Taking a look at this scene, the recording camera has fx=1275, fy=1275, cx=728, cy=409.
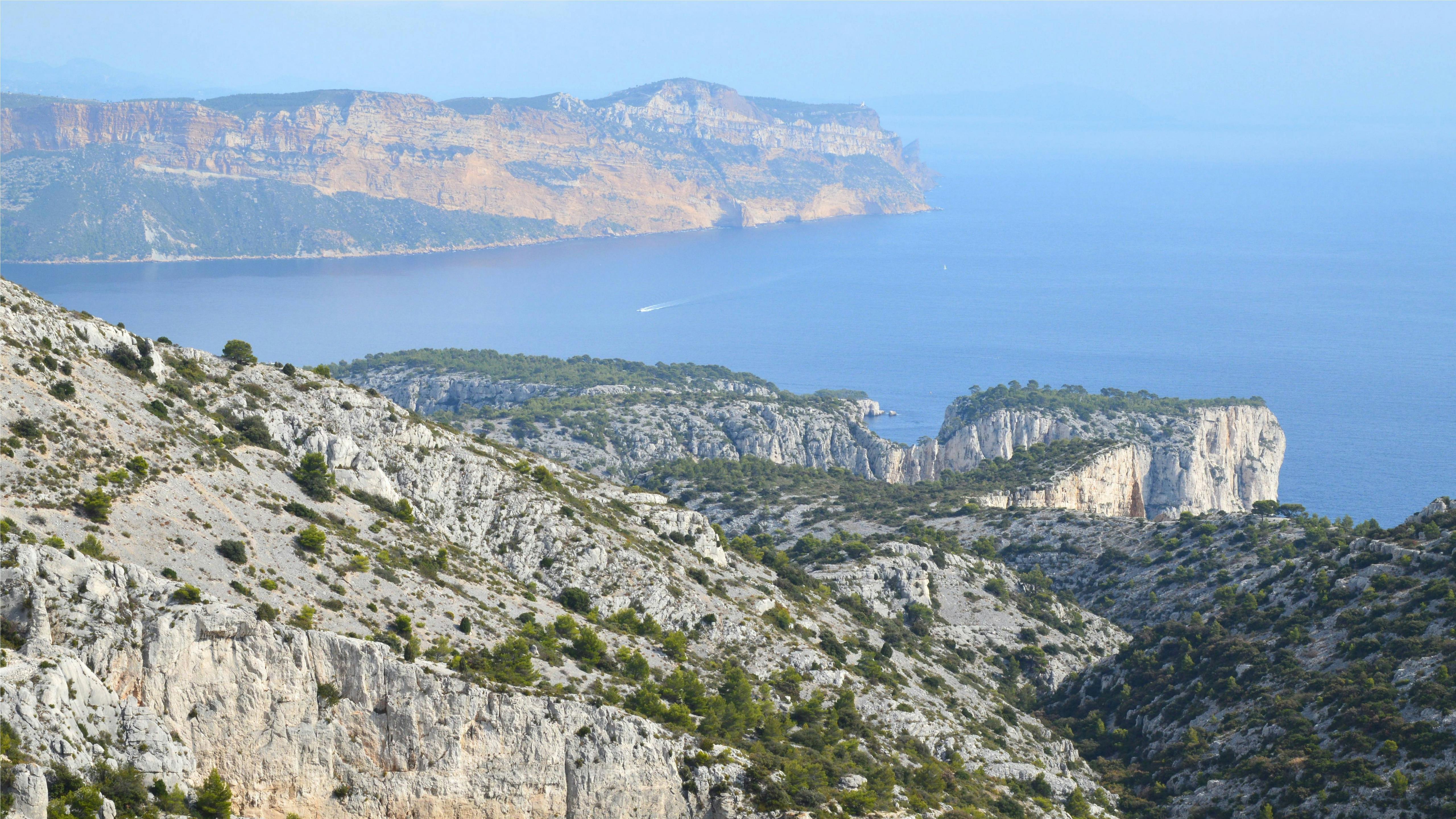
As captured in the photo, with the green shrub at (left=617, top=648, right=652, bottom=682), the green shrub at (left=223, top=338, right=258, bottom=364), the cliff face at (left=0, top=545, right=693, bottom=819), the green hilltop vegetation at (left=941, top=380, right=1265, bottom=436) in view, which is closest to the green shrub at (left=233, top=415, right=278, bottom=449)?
the green shrub at (left=223, top=338, right=258, bottom=364)

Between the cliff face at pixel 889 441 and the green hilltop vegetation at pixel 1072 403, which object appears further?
the green hilltop vegetation at pixel 1072 403

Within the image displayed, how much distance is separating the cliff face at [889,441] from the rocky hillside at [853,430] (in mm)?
176

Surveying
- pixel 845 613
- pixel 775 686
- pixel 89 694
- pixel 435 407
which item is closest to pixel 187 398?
pixel 89 694

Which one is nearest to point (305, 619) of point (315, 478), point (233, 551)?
point (233, 551)

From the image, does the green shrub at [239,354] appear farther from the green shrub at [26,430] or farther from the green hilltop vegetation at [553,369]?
the green hilltop vegetation at [553,369]

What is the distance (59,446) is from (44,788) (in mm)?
14915

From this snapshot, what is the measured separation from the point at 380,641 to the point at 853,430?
122029 millimetres

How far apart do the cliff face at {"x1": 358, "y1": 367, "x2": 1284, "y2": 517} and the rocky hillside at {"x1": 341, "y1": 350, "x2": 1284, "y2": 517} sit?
0.18 metres

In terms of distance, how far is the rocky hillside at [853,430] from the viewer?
141875 millimetres

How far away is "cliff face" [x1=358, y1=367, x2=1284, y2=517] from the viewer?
142m

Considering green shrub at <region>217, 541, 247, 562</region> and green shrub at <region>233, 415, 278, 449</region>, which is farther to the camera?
green shrub at <region>233, 415, 278, 449</region>

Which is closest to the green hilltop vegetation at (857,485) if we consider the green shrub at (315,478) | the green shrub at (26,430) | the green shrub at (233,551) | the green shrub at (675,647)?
the green shrub at (675,647)

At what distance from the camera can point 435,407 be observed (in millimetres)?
166875

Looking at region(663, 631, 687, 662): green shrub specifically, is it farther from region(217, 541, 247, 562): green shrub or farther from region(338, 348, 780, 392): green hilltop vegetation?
region(338, 348, 780, 392): green hilltop vegetation
